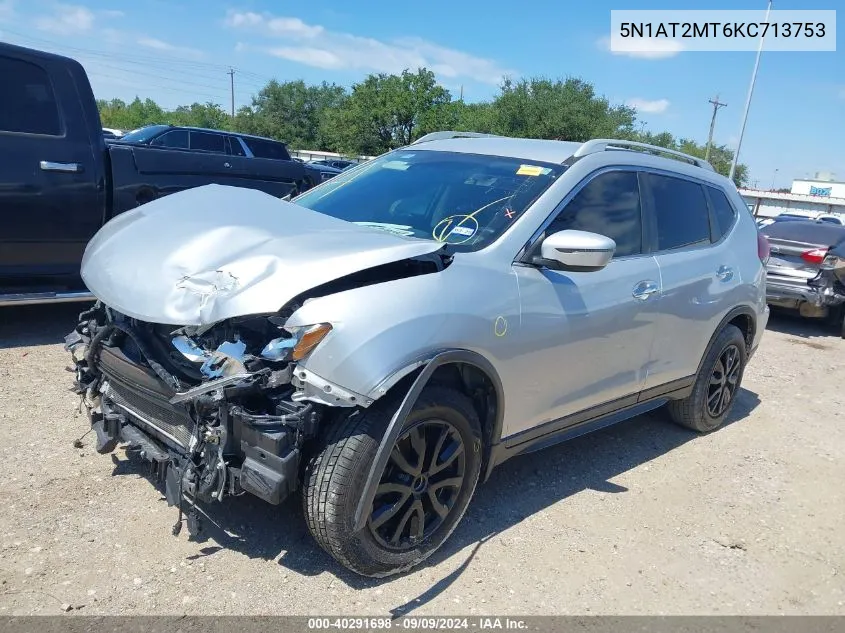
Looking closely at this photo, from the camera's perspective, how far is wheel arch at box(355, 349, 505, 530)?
2.70 meters

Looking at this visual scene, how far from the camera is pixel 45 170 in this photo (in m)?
5.32

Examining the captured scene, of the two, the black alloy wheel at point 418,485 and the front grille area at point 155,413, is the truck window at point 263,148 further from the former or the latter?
the black alloy wheel at point 418,485

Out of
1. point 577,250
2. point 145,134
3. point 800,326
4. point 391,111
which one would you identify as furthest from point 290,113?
point 577,250

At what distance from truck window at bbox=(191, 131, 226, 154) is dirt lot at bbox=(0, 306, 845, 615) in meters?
10.2

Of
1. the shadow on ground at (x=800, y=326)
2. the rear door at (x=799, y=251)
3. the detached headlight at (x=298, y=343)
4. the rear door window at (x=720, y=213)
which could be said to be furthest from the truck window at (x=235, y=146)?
the detached headlight at (x=298, y=343)

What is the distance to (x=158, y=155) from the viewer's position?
20.1 ft

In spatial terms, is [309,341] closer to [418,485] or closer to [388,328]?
[388,328]

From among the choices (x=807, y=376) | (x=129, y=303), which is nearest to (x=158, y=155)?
(x=129, y=303)

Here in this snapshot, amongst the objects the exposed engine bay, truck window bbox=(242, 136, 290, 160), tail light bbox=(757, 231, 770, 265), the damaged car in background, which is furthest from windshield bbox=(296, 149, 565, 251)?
truck window bbox=(242, 136, 290, 160)

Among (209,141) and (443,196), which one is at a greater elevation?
(443,196)

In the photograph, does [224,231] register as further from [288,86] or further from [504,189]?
[288,86]

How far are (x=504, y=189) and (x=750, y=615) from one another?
233 cm

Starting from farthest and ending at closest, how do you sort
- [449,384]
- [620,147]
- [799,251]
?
[799,251]
[620,147]
[449,384]

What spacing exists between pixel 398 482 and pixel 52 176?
406cm
